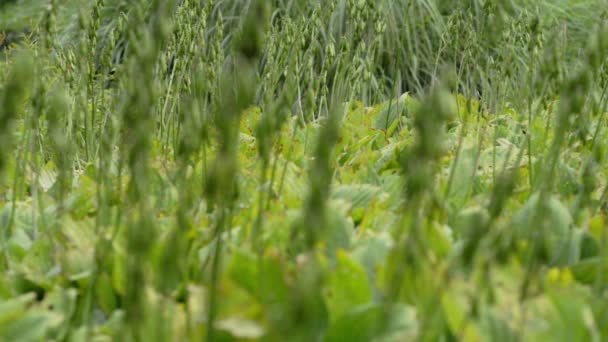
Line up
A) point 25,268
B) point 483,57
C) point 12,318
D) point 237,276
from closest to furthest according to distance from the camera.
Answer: point 12,318 < point 237,276 < point 25,268 < point 483,57

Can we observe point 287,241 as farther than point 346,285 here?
Yes

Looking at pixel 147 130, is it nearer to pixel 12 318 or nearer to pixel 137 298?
pixel 137 298

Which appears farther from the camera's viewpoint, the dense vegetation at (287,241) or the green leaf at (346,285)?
the green leaf at (346,285)

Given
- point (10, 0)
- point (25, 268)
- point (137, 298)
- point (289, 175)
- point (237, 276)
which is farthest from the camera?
point (10, 0)

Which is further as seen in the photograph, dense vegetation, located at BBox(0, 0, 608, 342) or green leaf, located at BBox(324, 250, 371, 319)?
green leaf, located at BBox(324, 250, 371, 319)

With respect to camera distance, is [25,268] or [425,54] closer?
[25,268]

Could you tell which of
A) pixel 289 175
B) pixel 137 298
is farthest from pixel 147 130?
pixel 289 175

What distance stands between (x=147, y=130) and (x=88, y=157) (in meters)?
1.56

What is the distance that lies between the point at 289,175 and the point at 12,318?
808 mm

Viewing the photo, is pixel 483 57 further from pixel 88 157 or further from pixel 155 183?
pixel 155 183

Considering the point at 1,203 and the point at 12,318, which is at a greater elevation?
the point at 1,203

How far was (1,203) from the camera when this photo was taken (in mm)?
1782

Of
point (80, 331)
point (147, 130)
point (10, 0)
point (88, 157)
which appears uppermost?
point (10, 0)

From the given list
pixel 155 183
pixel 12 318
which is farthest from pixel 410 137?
pixel 12 318
